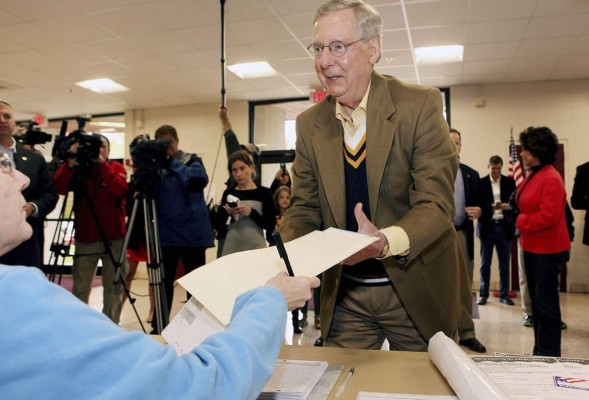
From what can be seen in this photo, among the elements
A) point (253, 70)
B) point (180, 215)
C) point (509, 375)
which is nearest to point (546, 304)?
point (509, 375)

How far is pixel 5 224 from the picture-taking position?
2.29 ft

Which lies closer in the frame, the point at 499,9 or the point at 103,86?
the point at 499,9

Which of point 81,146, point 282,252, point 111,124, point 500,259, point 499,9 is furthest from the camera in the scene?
point 111,124

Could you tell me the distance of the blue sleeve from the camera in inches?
19.7

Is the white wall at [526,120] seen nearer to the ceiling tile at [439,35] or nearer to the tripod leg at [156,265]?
the ceiling tile at [439,35]

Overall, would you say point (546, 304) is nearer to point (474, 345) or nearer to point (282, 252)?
point (474, 345)

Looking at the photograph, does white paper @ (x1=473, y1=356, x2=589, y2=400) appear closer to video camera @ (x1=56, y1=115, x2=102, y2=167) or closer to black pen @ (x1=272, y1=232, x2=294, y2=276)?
black pen @ (x1=272, y1=232, x2=294, y2=276)

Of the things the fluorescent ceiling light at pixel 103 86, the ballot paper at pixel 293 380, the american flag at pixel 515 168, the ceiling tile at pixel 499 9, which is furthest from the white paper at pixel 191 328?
the fluorescent ceiling light at pixel 103 86

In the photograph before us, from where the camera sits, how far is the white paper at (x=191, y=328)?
0.94 meters

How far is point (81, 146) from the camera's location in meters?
3.14

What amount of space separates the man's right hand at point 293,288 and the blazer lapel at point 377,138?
59cm

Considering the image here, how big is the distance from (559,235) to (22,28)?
4.83 metres

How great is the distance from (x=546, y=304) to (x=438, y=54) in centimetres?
336

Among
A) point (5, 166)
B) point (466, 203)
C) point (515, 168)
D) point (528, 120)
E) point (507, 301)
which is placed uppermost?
point (528, 120)
